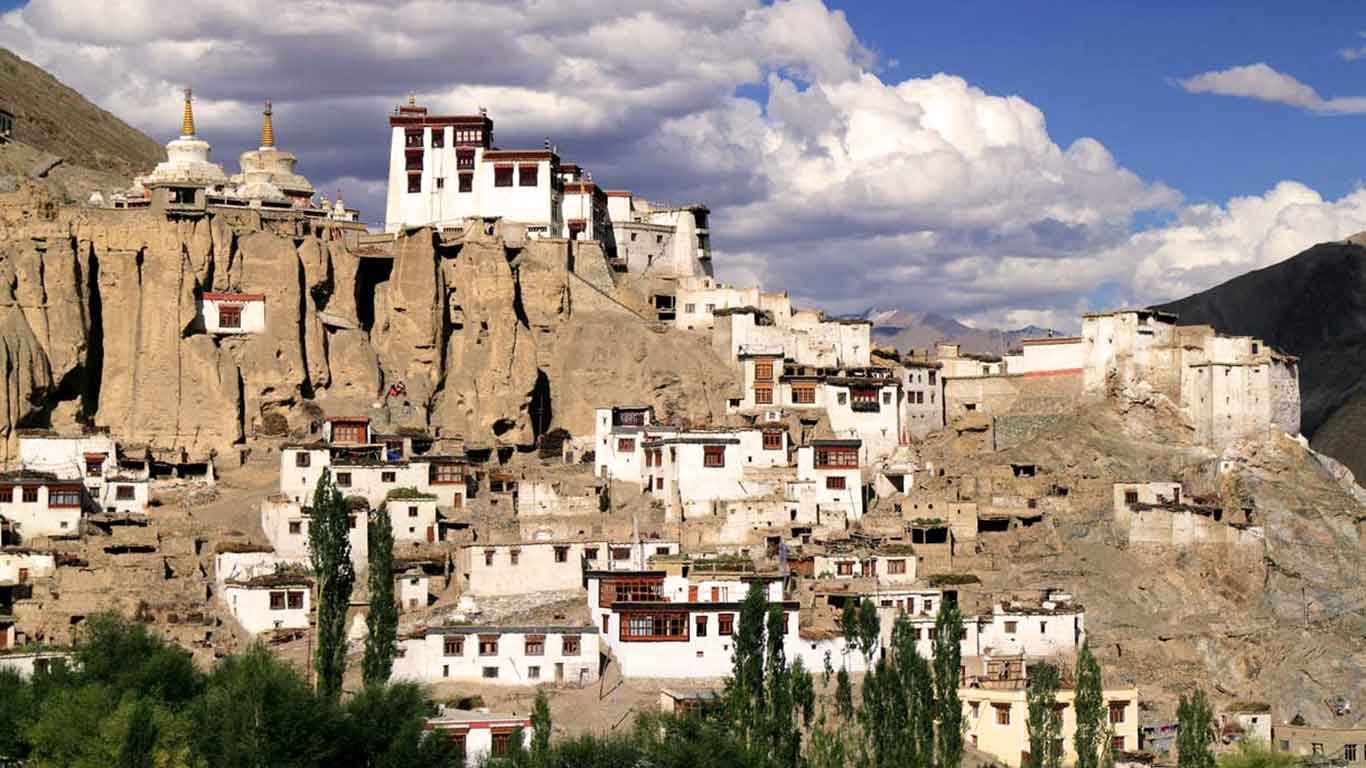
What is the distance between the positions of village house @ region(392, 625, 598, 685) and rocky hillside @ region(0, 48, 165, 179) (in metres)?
43.8

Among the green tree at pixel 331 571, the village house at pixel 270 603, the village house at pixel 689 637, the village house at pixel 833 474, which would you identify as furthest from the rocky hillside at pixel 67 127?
the village house at pixel 689 637

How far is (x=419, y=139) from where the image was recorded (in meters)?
80.8

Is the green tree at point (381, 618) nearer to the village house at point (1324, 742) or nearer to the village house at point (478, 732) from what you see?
the village house at point (478, 732)

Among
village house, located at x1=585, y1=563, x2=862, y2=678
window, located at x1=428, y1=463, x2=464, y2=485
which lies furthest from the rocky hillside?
village house, located at x1=585, y1=563, x2=862, y2=678

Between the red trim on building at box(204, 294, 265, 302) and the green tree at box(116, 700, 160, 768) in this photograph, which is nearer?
the green tree at box(116, 700, 160, 768)

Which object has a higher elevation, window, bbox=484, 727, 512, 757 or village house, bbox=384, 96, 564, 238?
village house, bbox=384, 96, 564, 238

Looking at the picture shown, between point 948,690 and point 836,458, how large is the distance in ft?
53.6

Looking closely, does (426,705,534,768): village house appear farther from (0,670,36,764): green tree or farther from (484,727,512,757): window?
(0,670,36,764): green tree

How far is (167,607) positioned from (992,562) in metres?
24.5

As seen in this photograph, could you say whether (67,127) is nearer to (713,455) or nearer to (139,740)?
(713,455)

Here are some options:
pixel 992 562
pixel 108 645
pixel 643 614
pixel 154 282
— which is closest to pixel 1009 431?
pixel 992 562

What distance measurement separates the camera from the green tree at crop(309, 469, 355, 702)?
2068 inches

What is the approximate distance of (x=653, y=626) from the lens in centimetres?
5778

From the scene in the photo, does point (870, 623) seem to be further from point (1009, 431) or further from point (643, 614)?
point (1009, 431)
